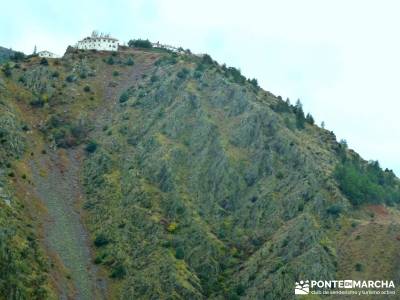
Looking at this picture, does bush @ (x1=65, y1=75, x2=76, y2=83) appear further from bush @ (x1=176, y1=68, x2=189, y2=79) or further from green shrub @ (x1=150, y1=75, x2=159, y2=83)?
bush @ (x1=176, y1=68, x2=189, y2=79)

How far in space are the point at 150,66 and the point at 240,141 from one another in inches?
1917

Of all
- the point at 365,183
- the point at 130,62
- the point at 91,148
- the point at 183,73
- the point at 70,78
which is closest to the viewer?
the point at 365,183

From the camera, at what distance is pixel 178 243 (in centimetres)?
12500

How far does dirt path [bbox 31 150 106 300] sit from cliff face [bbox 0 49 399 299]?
2018mm

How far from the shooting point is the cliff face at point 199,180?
4628 inches

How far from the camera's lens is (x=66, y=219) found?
130 meters

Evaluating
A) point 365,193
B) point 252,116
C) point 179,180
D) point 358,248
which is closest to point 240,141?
point 252,116

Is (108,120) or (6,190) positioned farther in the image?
(108,120)

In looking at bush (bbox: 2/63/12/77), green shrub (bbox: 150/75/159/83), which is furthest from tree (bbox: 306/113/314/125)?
bush (bbox: 2/63/12/77)

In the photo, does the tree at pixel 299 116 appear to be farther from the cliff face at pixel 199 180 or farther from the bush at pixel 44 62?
the bush at pixel 44 62

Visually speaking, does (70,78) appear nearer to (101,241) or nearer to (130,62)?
(130,62)

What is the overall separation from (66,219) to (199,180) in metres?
28.6

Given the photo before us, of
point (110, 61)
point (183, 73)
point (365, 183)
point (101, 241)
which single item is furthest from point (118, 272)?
point (110, 61)

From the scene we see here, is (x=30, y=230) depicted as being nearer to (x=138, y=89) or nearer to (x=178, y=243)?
(x=178, y=243)
